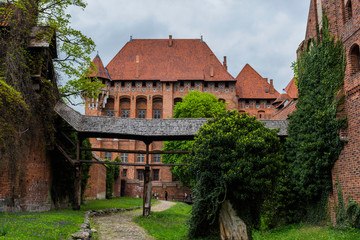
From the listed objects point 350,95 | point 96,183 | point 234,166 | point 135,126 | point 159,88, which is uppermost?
point 159,88

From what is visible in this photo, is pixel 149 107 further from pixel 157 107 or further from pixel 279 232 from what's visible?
pixel 279 232

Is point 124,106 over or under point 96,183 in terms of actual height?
over

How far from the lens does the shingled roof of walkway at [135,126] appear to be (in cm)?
1653

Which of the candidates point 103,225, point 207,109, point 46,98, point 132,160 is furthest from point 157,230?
point 132,160

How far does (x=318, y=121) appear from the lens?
41.0 feet

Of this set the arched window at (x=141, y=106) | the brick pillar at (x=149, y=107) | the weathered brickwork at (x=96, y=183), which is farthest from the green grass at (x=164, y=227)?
the arched window at (x=141, y=106)

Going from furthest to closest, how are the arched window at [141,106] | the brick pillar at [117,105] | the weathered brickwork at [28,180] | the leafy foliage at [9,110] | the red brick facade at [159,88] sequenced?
the arched window at [141,106] < the brick pillar at [117,105] < the red brick facade at [159,88] < the weathered brickwork at [28,180] < the leafy foliage at [9,110]

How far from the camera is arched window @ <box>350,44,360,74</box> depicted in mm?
11719

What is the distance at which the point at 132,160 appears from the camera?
43.9 metres

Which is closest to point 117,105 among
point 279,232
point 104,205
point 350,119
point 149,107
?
point 149,107

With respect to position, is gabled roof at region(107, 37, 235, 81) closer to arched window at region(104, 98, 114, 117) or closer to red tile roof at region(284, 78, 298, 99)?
arched window at region(104, 98, 114, 117)

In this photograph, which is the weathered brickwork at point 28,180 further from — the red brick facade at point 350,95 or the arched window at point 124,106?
the arched window at point 124,106

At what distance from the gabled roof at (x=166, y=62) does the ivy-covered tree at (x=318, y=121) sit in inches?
1262

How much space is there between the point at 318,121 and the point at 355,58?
248 cm
